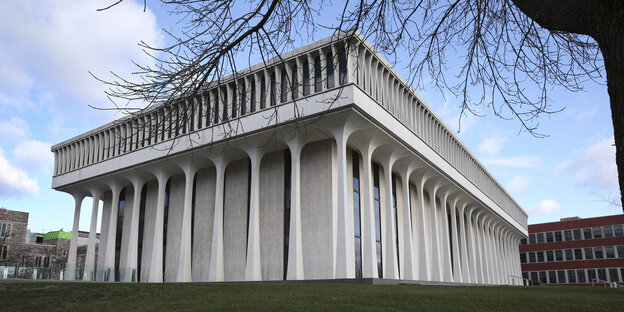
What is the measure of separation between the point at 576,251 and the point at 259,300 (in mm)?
75025

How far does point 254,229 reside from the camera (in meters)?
29.0

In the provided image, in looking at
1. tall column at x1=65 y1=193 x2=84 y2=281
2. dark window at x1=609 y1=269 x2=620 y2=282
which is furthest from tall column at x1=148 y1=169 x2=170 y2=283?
dark window at x1=609 y1=269 x2=620 y2=282

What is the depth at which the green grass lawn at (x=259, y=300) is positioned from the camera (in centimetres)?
1259

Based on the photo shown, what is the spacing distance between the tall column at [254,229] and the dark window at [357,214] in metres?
5.74

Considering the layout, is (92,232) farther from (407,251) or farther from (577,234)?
(577,234)

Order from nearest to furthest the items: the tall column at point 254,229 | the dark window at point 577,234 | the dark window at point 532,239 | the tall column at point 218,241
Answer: the tall column at point 254,229 < the tall column at point 218,241 < the dark window at point 577,234 < the dark window at point 532,239

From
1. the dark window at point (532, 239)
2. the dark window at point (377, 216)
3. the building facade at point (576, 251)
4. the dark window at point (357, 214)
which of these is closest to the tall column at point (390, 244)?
the dark window at point (377, 216)

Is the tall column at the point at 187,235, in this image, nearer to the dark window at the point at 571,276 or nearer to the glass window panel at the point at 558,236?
the dark window at the point at 571,276

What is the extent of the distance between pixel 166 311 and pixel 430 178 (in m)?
30.7

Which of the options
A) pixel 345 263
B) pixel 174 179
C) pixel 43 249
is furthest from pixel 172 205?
pixel 43 249

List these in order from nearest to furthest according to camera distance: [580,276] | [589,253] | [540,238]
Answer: [580,276], [589,253], [540,238]

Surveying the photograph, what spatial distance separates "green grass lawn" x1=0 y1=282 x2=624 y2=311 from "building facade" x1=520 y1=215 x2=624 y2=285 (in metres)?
62.1

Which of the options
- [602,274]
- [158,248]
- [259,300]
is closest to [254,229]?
Answer: [158,248]

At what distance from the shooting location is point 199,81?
7.82m
